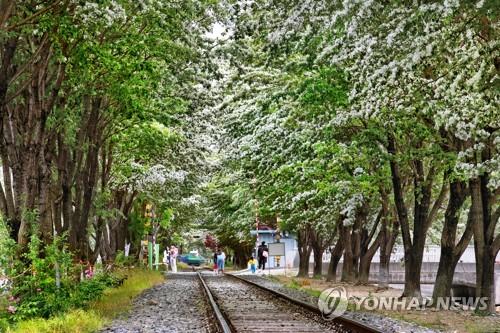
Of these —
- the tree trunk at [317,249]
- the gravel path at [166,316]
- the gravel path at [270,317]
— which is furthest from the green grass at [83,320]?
the tree trunk at [317,249]

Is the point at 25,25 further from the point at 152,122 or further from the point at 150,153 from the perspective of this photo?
the point at 150,153

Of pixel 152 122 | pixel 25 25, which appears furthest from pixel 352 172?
pixel 25 25

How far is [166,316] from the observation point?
54.7ft

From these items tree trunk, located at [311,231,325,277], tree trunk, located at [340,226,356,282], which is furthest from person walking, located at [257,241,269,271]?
tree trunk, located at [340,226,356,282]

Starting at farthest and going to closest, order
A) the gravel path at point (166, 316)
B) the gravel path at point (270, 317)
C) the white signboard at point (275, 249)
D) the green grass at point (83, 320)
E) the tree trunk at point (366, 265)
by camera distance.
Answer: the white signboard at point (275, 249) → the tree trunk at point (366, 265) → the gravel path at point (166, 316) → the gravel path at point (270, 317) → the green grass at point (83, 320)

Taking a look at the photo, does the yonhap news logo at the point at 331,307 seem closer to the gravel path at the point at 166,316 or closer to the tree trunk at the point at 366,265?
the gravel path at the point at 166,316

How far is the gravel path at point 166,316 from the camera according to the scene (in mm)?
13695

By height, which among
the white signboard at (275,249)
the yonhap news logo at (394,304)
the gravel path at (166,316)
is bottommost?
the gravel path at (166,316)

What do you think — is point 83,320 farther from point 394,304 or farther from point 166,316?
point 394,304

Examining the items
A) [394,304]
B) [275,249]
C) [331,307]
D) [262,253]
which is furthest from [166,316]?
[262,253]

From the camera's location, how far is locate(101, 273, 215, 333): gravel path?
13695mm

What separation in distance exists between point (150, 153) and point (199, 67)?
9.62 meters

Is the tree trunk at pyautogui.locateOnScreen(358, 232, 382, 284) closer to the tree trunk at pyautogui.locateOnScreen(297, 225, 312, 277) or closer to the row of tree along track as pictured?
the row of tree along track

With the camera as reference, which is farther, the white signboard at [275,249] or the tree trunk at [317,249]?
the tree trunk at [317,249]
